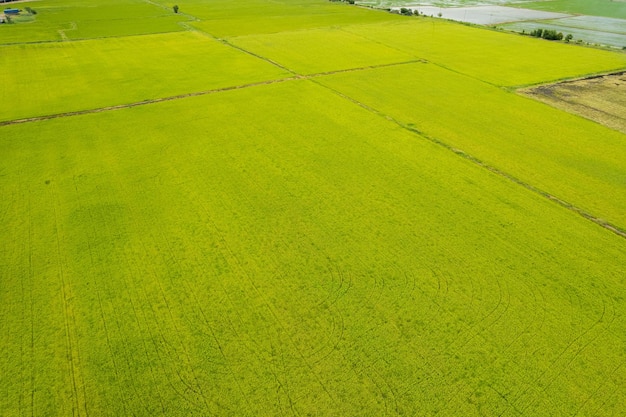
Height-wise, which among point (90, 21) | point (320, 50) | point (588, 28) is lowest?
point (320, 50)

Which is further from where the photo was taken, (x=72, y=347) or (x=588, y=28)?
(x=588, y=28)

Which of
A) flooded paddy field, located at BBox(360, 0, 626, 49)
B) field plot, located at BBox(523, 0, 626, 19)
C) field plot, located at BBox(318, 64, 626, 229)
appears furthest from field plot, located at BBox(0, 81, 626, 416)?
field plot, located at BBox(523, 0, 626, 19)

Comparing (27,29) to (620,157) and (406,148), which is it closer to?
(406,148)

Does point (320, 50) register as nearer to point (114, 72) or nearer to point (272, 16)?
point (114, 72)

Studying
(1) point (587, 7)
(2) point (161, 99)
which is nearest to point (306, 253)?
(2) point (161, 99)

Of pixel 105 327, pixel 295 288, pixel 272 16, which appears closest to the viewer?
pixel 105 327

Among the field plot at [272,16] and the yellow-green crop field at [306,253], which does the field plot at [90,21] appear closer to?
the field plot at [272,16]

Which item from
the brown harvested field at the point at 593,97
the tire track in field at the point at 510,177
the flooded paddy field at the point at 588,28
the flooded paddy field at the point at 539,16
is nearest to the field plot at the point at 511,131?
the tire track in field at the point at 510,177
